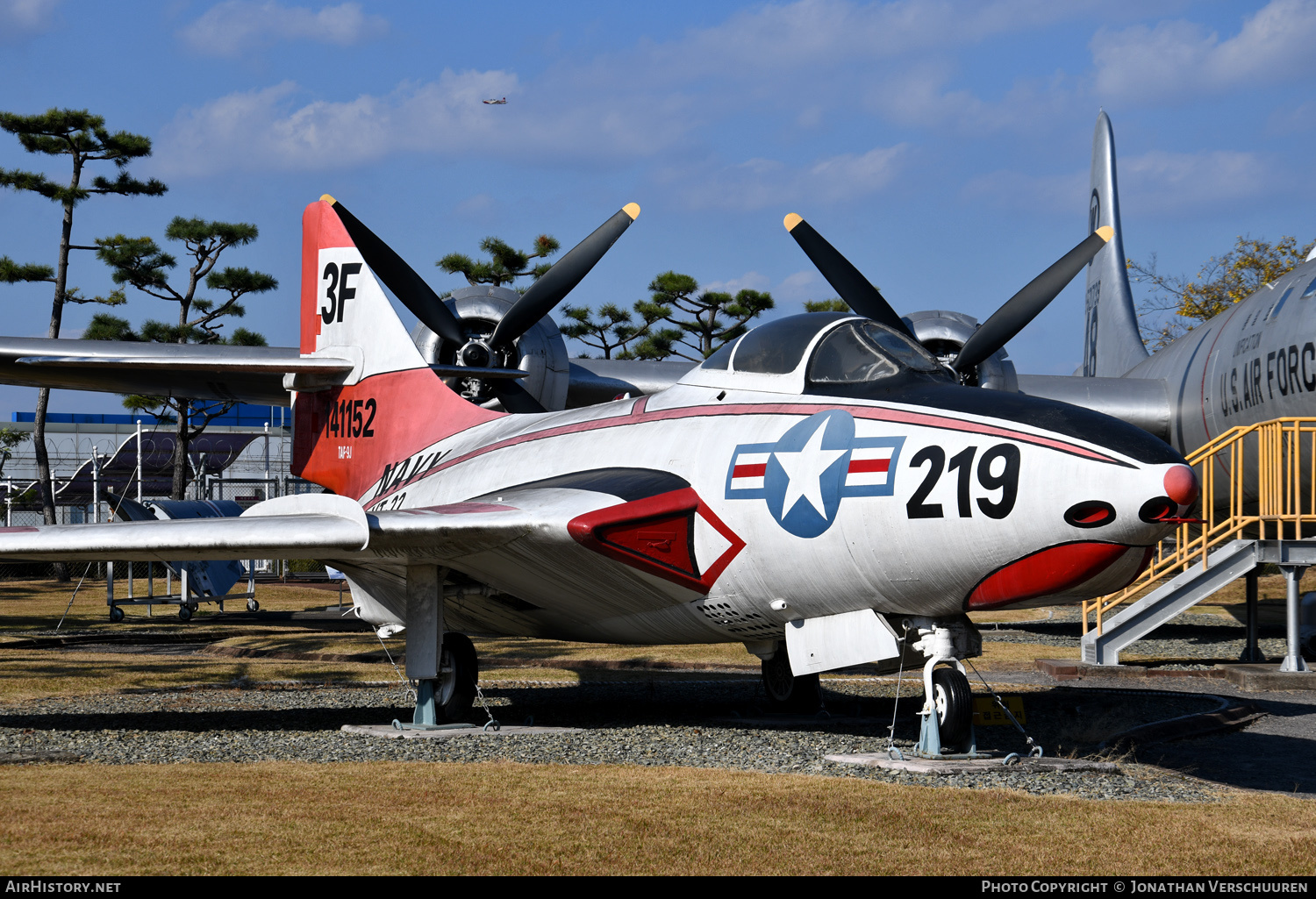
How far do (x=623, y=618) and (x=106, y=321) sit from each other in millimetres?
45321

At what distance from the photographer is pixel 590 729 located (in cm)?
1045

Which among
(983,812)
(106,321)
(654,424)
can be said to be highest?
(106,321)

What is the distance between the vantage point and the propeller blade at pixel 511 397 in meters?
17.9

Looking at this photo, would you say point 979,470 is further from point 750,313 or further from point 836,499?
point 750,313

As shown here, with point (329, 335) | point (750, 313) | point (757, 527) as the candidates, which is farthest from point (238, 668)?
point (750, 313)

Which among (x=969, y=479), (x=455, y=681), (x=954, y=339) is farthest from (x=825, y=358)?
(x=954, y=339)

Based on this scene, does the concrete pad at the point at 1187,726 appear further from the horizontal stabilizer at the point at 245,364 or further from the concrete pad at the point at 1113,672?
the horizontal stabilizer at the point at 245,364

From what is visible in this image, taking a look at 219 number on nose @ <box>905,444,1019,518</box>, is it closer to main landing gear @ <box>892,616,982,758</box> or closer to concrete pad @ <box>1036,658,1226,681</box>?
main landing gear @ <box>892,616,982,758</box>

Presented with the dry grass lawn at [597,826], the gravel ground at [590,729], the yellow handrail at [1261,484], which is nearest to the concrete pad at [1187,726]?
the gravel ground at [590,729]

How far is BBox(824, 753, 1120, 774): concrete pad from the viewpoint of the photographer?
25.8 feet

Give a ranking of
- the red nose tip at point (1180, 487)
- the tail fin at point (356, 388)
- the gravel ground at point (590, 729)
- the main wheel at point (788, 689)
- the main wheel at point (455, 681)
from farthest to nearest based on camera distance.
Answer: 1. the tail fin at point (356, 388)
2. the main wheel at point (788, 689)
3. the main wheel at point (455, 681)
4. the gravel ground at point (590, 729)
5. the red nose tip at point (1180, 487)

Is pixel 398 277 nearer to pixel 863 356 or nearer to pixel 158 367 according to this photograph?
pixel 158 367

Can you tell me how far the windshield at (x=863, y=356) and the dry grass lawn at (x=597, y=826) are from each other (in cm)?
272

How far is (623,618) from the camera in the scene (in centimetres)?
1002
